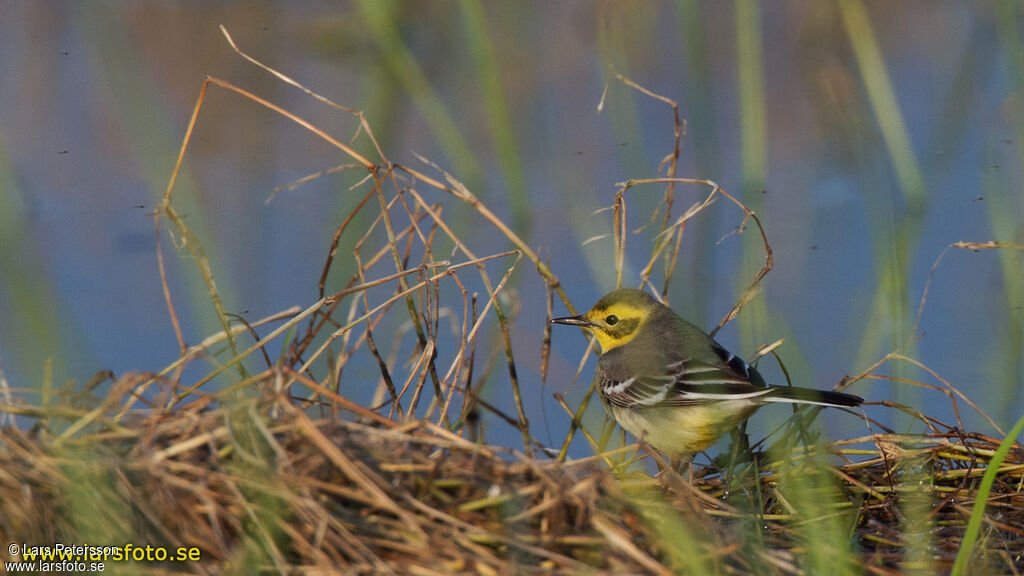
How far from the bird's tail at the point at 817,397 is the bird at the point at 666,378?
0.30ft

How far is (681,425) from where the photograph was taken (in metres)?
4.66

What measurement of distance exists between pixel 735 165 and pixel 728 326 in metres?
2.10

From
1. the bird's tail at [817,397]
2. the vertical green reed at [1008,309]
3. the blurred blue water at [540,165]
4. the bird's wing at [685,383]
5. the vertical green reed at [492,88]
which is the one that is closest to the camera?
the vertical green reed at [492,88]

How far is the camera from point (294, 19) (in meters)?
8.68

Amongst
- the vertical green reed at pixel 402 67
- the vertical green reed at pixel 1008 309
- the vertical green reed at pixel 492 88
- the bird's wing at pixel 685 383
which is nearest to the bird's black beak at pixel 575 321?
the bird's wing at pixel 685 383

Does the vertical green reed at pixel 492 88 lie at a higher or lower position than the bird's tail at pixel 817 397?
higher

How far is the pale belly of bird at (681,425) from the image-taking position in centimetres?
454

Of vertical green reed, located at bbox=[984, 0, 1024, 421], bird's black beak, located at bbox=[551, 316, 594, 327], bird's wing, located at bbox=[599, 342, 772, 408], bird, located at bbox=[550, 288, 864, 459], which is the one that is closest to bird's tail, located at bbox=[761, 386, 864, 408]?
bird, located at bbox=[550, 288, 864, 459]

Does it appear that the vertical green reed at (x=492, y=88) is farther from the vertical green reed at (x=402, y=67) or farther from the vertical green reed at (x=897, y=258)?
the vertical green reed at (x=897, y=258)

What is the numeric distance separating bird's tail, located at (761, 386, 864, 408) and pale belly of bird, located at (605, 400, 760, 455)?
0.50m

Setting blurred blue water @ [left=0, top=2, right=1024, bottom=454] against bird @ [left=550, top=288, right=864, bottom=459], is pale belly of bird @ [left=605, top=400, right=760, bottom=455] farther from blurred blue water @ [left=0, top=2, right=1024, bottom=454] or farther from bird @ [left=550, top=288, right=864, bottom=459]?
blurred blue water @ [left=0, top=2, right=1024, bottom=454]

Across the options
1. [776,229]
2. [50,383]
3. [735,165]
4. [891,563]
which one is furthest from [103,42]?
[735,165]

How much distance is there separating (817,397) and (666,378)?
4.73 feet

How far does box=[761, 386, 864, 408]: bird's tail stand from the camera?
345 centimetres
